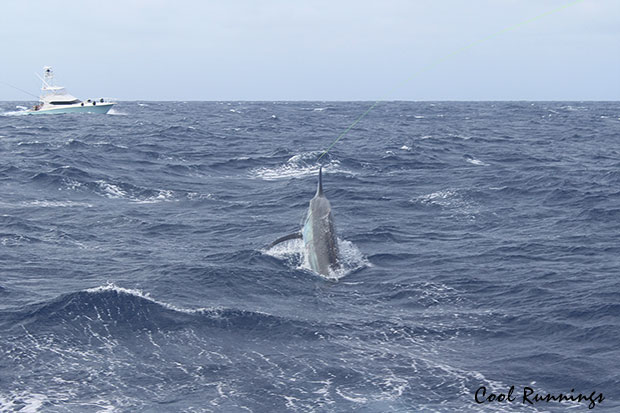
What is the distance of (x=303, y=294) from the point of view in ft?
64.6

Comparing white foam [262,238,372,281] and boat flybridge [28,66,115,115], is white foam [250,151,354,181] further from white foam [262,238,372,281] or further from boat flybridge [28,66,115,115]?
boat flybridge [28,66,115,115]

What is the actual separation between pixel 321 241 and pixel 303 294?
252cm

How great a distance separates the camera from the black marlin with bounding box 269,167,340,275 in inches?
843

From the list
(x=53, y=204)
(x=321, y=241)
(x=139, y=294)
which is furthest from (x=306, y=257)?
(x=53, y=204)

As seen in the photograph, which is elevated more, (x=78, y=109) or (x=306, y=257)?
(x=78, y=109)

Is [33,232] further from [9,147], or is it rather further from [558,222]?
[9,147]

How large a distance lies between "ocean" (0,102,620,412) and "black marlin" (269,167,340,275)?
1.76ft

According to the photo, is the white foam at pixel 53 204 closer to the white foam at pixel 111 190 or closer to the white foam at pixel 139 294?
the white foam at pixel 111 190

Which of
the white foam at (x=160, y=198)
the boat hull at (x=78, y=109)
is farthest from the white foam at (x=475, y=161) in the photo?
the boat hull at (x=78, y=109)

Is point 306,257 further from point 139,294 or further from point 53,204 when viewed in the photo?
point 53,204

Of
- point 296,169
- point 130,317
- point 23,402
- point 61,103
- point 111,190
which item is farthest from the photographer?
point 61,103

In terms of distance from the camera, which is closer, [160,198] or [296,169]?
[160,198]

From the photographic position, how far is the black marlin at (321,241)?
21.4 m

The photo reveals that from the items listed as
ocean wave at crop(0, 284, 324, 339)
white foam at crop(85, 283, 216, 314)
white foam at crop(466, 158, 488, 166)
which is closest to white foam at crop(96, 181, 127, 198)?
white foam at crop(85, 283, 216, 314)
